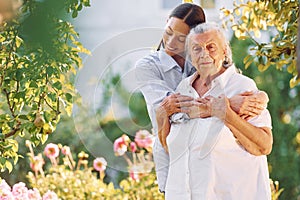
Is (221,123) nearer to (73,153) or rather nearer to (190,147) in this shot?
(190,147)

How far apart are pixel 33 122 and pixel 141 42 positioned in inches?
23.1

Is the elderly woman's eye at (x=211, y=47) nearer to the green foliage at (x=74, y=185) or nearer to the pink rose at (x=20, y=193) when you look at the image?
the pink rose at (x=20, y=193)

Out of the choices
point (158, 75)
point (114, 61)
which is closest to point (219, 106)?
point (158, 75)

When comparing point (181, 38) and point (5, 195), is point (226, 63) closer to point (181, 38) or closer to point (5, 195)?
point (181, 38)

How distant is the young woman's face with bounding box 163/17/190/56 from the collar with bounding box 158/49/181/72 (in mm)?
16

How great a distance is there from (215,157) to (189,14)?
428 mm

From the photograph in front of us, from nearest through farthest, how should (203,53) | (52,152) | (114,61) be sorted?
(114,61), (203,53), (52,152)

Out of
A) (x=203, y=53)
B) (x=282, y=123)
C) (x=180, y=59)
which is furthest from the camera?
(x=282, y=123)

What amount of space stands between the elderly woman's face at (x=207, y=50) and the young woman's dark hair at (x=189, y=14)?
0.06m

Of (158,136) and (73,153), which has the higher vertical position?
(158,136)

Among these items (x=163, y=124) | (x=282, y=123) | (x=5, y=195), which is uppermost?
(x=163, y=124)

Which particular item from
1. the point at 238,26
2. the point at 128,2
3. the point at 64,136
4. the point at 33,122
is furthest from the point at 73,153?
the point at 128,2

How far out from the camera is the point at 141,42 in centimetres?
188

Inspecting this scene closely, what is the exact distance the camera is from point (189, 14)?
6.49 ft
